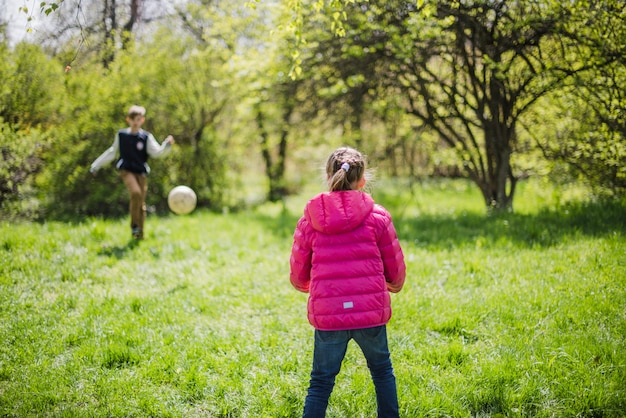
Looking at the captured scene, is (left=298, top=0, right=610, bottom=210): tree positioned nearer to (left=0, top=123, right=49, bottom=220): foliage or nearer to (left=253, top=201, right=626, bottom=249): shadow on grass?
(left=253, top=201, right=626, bottom=249): shadow on grass

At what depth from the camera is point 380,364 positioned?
2.59m

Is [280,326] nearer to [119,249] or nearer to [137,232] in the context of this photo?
[119,249]

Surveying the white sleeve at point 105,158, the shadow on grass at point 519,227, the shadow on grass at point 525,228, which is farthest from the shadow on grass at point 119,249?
the shadow on grass at point 525,228

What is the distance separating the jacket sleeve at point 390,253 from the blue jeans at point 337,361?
0.30 metres

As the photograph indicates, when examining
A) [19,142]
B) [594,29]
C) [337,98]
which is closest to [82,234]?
[19,142]

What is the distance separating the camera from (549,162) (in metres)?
7.58

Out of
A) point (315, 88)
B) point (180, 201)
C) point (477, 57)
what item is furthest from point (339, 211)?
point (315, 88)

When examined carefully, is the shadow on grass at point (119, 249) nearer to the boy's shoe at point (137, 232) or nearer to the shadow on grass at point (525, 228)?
the boy's shoe at point (137, 232)

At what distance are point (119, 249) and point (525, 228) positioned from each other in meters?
5.42

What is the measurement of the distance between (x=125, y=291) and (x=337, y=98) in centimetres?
531

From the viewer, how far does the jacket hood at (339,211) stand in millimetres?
2531

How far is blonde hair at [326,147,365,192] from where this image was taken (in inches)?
102

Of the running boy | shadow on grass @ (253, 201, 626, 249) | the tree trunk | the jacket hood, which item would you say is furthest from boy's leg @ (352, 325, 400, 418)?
the tree trunk

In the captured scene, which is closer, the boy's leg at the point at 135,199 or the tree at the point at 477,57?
the tree at the point at 477,57
